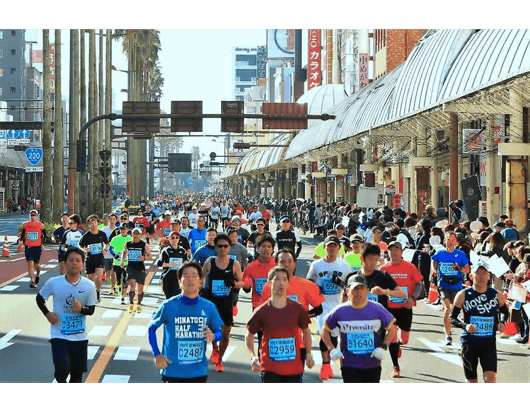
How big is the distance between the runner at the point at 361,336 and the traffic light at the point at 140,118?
108 feet

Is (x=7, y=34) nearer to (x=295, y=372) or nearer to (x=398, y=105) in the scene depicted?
(x=398, y=105)

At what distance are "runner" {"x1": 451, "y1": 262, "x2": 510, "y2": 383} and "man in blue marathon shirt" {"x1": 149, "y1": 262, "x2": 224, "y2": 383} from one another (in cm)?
299

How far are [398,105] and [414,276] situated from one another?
2594cm

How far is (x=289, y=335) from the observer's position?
8.44m

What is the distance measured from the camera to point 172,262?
630 inches

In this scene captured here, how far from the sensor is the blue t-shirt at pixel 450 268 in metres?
15.0

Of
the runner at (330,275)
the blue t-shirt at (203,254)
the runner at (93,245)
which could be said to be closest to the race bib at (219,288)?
the runner at (330,275)

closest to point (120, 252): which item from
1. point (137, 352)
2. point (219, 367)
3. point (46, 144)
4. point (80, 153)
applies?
point (137, 352)

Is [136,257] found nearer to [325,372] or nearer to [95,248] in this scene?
[95,248]

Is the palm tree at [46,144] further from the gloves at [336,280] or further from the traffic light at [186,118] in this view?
the gloves at [336,280]

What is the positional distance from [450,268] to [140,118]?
2743 cm

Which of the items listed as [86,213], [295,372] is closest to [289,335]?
[295,372]

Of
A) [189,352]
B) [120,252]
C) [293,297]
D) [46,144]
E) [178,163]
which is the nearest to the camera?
[189,352]

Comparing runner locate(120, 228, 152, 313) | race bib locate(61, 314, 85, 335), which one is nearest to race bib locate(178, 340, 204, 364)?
race bib locate(61, 314, 85, 335)
